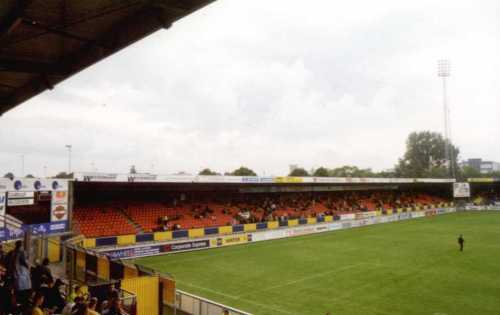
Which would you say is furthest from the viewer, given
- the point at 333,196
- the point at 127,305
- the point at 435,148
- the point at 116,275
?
the point at 435,148

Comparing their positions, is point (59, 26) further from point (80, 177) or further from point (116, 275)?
point (80, 177)

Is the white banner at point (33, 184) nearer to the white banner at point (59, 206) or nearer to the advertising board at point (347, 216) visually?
the white banner at point (59, 206)

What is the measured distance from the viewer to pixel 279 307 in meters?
17.0

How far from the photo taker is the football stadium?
23.5 ft

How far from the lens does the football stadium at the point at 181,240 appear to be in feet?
23.5

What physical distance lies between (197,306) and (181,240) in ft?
63.5

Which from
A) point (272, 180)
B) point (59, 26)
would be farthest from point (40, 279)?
point (272, 180)

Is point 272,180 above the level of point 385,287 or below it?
above

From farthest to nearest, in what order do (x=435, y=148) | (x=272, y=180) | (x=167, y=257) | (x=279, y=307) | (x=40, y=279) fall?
(x=435, y=148), (x=272, y=180), (x=167, y=257), (x=279, y=307), (x=40, y=279)

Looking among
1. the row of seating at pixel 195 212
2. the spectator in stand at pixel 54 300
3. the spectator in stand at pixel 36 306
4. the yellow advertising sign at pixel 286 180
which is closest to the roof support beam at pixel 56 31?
the spectator in stand at pixel 36 306

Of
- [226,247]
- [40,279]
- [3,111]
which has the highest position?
[3,111]

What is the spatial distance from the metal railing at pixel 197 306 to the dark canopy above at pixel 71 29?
28.2ft

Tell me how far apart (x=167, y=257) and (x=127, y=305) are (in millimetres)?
18776

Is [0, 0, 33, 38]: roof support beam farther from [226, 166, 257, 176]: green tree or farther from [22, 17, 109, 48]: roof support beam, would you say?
[226, 166, 257, 176]: green tree
